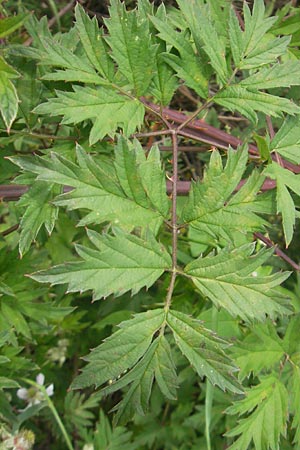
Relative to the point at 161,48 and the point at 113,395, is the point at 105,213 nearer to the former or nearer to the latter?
the point at 161,48

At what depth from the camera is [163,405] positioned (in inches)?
96.2

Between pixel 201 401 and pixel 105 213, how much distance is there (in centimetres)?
148

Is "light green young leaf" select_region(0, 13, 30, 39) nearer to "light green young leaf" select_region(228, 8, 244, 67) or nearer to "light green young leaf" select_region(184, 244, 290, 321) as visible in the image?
"light green young leaf" select_region(228, 8, 244, 67)

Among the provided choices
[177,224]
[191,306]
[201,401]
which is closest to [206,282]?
[177,224]

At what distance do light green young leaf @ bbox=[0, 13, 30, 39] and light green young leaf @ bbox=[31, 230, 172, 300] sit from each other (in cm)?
46

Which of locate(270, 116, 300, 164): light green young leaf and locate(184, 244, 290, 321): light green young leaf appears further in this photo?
locate(270, 116, 300, 164): light green young leaf

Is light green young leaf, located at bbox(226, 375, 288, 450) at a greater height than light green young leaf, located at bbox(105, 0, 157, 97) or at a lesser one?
lesser

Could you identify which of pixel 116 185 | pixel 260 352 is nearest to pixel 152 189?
pixel 116 185

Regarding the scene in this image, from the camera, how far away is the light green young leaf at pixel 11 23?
1151 millimetres

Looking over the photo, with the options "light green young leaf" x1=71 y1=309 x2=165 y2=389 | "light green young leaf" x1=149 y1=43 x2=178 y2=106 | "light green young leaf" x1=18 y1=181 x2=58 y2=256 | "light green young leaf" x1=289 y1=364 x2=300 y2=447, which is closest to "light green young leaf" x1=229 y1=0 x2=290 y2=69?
"light green young leaf" x1=149 y1=43 x2=178 y2=106

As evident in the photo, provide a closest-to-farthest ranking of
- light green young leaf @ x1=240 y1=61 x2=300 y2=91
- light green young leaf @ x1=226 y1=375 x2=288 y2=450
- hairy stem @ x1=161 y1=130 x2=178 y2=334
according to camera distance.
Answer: hairy stem @ x1=161 y1=130 x2=178 y2=334, light green young leaf @ x1=240 y1=61 x2=300 y2=91, light green young leaf @ x1=226 y1=375 x2=288 y2=450

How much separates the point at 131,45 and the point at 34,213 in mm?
458

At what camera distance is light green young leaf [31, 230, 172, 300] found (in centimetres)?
112

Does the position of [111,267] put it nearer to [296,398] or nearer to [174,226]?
[174,226]
